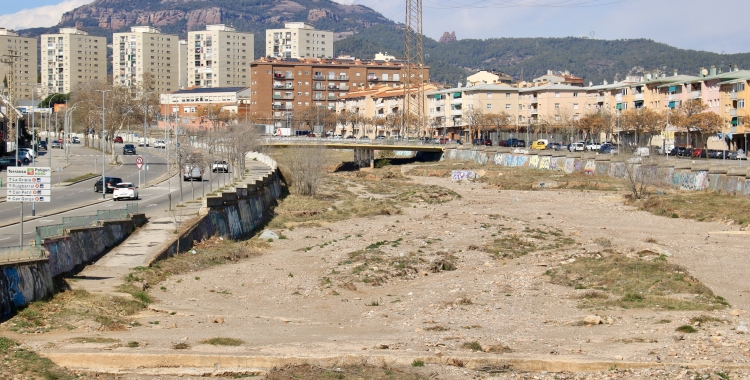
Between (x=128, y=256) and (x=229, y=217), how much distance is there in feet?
42.4

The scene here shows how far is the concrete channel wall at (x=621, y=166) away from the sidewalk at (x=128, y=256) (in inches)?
1720

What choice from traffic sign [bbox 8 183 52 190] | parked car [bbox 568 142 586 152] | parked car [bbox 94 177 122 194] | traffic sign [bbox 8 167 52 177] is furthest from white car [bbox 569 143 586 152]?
traffic sign [bbox 8 183 52 190]

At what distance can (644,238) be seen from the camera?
4875 centimetres

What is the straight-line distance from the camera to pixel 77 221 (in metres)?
34.7

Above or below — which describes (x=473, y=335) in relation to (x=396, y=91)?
below

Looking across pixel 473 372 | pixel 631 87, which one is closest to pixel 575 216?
pixel 473 372

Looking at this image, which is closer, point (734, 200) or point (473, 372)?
point (473, 372)

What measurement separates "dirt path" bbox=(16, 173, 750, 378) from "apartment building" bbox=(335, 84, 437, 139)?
369 ft

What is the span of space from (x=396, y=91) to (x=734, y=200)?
112334 mm

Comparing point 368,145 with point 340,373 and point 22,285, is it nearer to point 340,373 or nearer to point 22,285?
point 22,285

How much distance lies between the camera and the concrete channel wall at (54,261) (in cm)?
→ 2477

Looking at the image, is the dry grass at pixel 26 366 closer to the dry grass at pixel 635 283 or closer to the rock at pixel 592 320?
the rock at pixel 592 320

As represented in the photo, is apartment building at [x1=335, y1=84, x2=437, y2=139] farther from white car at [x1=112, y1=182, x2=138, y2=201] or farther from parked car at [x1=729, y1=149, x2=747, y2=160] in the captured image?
white car at [x1=112, y1=182, x2=138, y2=201]

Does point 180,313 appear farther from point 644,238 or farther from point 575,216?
point 575,216
